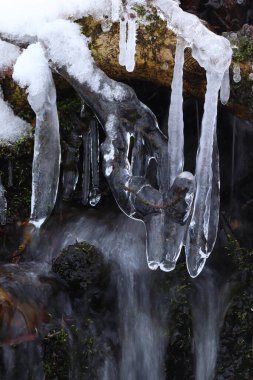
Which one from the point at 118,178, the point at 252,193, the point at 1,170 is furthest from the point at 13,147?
the point at 252,193

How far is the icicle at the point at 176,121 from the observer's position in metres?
2.61

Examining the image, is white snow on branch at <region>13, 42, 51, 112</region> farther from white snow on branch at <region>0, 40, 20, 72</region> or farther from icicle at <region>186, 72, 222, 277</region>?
icicle at <region>186, 72, 222, 277</region>

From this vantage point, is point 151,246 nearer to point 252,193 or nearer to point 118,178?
point 118,178

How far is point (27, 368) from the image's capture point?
2.62 meters

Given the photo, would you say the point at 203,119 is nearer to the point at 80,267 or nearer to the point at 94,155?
the point at 94,155

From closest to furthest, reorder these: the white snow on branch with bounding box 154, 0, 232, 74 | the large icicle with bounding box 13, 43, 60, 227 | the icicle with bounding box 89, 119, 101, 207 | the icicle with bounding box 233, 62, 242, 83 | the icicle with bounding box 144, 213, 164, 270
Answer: the white snow on branch with bounding box 154, 0, 232, 74
the icicle with bounding box 144, 213, 164, 270
the icicle with bounding box 233, 62, 242, 83
the large icicle with bounding box 13, 43, 60, 227
the icicle with bounding box 89, 119, 101, 207

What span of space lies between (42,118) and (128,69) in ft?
1.59

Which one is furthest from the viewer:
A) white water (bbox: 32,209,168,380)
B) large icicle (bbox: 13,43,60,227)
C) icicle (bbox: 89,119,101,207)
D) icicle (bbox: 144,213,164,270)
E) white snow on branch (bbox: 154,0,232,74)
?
icicle (bbox: 89,119,101,207)

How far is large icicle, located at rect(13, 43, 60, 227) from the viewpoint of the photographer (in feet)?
9.43

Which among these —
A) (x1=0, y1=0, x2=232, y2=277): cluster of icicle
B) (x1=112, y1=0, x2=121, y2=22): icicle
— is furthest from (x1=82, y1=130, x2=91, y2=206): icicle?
(x1=112, y1=0, x2=121, y2=22): icicle

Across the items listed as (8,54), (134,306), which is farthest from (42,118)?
(134,306)

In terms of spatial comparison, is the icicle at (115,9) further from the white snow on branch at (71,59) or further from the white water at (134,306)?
the white water at (134,306)

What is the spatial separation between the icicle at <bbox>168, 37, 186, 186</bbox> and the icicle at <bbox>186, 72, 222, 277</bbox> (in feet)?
0.35

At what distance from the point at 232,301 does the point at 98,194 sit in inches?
34.2
